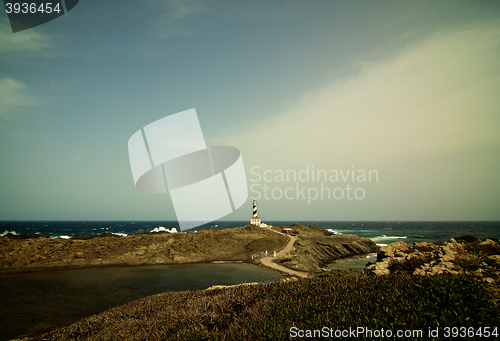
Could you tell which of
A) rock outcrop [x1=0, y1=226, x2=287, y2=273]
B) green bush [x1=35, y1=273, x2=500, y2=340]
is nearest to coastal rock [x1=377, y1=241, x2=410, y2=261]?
green bush [x1=35, y1=273, x2=500, y2=340]

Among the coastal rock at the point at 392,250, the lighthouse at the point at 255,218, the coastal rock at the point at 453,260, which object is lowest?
the lighthouse at the point at 255,218

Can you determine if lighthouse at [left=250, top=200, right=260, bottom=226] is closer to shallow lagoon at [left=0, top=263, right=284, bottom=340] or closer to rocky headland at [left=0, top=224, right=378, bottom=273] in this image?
rocky headland at [left=0, top=224, right=378, bottom=273]

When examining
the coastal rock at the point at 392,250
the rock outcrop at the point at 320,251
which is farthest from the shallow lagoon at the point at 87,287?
the coastal rock at the point at 392,250

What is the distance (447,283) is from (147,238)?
48153 millimetres

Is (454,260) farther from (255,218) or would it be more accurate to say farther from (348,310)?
(255,218)

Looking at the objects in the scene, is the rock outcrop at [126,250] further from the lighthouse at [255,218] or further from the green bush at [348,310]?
the green bush at [348,310]

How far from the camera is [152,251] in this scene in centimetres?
4053

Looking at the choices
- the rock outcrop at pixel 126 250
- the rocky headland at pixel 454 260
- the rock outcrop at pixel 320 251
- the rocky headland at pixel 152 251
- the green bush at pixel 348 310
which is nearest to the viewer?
the green bush at pixel 348 310

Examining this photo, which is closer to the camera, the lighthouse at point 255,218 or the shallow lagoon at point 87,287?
the shallow lagoon at point 87,287

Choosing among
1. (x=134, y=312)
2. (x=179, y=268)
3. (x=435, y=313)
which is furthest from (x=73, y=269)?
(x=435, y=313)

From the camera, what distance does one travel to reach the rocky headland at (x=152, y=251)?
33.7 m

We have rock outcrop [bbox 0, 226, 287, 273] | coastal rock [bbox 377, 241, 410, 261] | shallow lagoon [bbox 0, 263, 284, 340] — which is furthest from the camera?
rock outcrop [bbox 0, 226, 287, 273]

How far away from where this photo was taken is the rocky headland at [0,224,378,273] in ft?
111

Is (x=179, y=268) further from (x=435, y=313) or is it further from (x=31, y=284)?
(x=435, y=313)
